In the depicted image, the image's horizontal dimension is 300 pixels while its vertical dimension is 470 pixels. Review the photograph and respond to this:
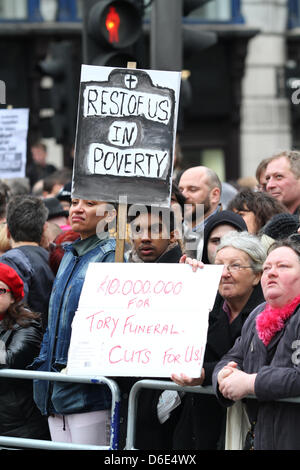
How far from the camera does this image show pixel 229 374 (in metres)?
4.51

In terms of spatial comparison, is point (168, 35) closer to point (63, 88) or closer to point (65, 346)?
point (63, 88)

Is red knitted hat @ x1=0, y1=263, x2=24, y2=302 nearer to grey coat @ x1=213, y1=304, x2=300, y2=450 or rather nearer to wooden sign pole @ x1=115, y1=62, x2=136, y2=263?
wooden sign pole @ x1=115, y1=62, x2=136, y2=263

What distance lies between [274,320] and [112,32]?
3958 mm

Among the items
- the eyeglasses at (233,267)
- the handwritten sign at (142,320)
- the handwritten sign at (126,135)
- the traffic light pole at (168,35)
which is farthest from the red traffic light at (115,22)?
the eyeglasses at (233,267)

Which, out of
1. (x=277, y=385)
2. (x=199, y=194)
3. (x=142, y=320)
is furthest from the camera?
(x=199, y=194)

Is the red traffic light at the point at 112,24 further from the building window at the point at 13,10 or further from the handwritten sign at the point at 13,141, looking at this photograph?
the building window at the point at 13,10

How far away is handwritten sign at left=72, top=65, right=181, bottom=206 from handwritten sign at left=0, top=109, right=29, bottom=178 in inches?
148

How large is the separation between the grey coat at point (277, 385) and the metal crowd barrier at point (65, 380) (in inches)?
24.2

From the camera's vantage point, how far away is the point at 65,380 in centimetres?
506

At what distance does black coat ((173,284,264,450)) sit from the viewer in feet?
16.2

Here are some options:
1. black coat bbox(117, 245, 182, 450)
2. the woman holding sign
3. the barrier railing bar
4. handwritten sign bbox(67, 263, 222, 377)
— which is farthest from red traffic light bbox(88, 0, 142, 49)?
the barrier railing bar

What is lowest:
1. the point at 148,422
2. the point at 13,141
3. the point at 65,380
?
the point at 148,422

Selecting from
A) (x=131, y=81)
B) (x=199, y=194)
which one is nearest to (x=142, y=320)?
(x=131, y=81)

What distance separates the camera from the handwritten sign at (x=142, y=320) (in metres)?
4.81
